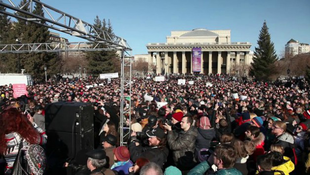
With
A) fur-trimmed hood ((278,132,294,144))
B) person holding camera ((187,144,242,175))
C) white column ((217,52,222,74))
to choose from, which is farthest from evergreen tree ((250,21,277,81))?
person holding camera ((187,144,242,175))

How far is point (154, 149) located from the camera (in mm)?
4086

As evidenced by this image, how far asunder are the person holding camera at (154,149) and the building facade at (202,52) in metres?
71.3

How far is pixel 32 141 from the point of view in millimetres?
3023

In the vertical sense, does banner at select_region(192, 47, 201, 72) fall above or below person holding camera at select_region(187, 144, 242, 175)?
above

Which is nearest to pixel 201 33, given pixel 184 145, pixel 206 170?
pixel 184 145

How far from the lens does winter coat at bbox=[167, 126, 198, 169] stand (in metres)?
4.24

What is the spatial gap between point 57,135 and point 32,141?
2.55 meters

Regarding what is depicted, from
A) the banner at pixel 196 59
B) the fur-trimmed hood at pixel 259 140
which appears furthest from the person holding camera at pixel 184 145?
the banner at pixel 196 59

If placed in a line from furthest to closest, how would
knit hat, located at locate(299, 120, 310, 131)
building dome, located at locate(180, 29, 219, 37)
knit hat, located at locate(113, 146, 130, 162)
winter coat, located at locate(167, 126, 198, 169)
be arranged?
1. building dome, located at locate(180, 29, 219, 37)
2. knit hat, located at locate(299, 120, 310, 131)
3. winter coat, located at locate(167, 126, 198, 169)
4. knit hat, located at locate(113, 146, 130, 162)

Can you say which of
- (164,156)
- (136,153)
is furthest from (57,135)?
(164,156)

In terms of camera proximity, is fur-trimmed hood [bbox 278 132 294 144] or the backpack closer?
the backpack

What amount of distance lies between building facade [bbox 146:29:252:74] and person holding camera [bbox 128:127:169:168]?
7135 centimetres

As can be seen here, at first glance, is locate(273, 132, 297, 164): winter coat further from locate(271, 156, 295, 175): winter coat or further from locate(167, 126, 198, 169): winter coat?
locate(167, 126, 198, 169): winter coat

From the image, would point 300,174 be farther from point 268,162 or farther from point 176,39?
point 176,39
